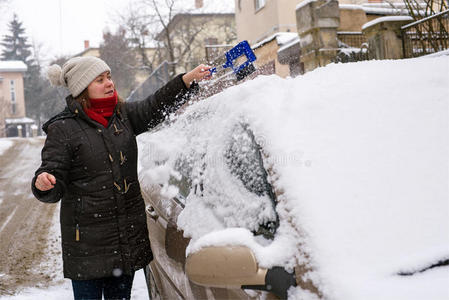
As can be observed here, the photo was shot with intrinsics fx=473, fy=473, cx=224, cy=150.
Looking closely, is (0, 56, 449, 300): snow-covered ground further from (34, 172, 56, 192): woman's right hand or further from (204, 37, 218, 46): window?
(204, 37, 218, 46): window

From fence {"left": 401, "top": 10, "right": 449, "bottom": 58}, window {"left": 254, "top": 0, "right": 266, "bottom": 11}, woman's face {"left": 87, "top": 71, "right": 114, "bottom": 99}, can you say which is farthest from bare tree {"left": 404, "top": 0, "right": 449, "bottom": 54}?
window {"left": 254, "top": 0, "right": 266, "bottom": 11}

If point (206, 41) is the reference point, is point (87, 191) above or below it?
below

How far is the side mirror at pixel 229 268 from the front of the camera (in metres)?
1.57

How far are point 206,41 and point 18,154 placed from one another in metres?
17.9

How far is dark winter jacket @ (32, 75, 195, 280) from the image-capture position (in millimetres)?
2254

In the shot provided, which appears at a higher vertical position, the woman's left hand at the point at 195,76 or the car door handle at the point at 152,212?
the woman's left hand at the point at 195,76

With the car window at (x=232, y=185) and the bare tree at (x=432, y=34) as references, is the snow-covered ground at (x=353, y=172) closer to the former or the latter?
the car window at (x=232, y=185)

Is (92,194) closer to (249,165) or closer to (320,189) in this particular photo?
(249,165)

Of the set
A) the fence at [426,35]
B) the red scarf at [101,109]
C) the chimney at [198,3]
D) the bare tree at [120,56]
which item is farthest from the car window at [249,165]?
the bare tree at [120,56]

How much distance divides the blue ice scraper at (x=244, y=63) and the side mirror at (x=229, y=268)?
131 cm

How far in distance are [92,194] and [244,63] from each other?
1115mm

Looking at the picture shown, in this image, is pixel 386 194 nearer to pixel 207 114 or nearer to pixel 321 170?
pixel 321 170

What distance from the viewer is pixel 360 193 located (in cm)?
164

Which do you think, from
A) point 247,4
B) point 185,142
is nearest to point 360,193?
point 185,142
